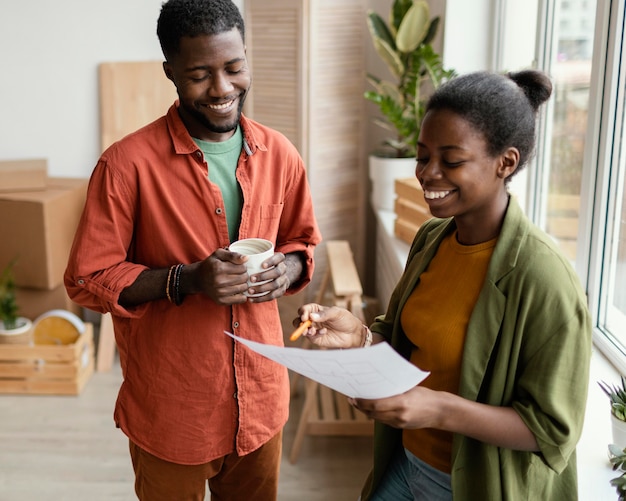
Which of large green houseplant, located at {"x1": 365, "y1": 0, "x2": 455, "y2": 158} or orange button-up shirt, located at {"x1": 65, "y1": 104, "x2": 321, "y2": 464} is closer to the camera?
orange button-up shirt, located at {"x1": 65, "y1": 104, "x2": 321, "y2": 464}

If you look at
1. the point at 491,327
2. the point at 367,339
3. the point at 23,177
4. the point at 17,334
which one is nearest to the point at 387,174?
the point at 23,177

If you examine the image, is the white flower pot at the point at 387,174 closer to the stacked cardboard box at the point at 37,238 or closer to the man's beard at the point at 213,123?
the stacked cardboard box at the point at 37,238

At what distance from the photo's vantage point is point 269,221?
167 cm

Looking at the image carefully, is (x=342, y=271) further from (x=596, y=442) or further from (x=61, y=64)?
(x=61, y=64)

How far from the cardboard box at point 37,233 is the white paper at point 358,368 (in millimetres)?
2700

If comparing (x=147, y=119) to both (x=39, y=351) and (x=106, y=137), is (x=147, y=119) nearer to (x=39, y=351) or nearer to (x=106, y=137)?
(x=106, y=137)

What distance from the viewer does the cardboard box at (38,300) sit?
12.2 feet

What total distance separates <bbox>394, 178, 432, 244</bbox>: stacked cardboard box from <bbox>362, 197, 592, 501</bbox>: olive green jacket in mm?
1406

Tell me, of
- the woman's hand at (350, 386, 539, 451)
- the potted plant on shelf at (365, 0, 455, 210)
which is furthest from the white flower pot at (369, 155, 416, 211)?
the woman's hand at (350, 386, 539, 451)

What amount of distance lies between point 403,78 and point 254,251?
6.46 ft

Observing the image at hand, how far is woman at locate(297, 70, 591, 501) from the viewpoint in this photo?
3.75ft

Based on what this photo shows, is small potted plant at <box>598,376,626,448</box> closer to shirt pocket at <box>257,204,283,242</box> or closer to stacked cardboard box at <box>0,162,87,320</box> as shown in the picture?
shirt pocket at <box>257,204,283,242</box>

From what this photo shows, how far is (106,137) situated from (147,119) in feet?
0.78

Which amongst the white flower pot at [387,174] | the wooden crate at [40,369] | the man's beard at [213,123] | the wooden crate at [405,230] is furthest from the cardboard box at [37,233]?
the man's beard at [213,123]
